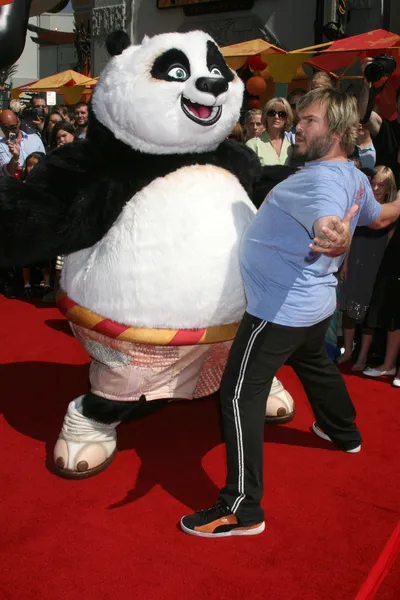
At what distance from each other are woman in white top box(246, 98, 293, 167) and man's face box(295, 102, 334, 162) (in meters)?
2.59

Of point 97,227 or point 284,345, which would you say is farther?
point 97,227

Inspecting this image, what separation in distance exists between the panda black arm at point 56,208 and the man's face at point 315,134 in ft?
2.48

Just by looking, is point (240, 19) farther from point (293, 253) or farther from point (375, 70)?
point (293, 253)

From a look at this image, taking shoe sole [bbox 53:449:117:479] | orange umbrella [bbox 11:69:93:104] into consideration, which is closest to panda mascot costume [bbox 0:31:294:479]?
shoe sole [bbox 53:449:117:479]

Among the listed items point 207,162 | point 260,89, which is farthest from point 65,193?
point 260,89

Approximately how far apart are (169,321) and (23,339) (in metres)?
2.49

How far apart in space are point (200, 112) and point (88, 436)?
1434 mm

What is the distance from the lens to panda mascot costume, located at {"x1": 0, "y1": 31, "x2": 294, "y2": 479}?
2371 mm

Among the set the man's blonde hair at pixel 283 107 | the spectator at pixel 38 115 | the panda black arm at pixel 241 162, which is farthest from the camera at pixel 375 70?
the spectator at pixel 38 115

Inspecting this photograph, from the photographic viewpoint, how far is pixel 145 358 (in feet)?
8.21

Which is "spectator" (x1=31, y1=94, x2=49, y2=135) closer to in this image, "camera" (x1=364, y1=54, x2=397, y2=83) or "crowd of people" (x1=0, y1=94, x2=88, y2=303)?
"crowd of people" (x1=0, y1=94, x2=88, y2=303)

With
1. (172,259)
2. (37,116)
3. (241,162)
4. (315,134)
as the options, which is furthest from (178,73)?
(37,116)

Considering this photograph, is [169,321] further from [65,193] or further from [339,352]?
[339,352]

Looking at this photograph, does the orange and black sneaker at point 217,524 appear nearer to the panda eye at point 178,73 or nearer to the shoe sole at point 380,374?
the panda eye at point 178,73
